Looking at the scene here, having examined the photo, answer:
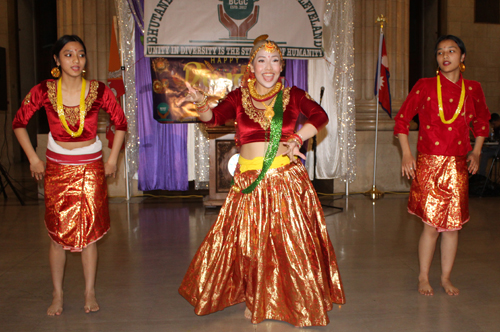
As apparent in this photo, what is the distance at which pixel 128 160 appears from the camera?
6.38 meters

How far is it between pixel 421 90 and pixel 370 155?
4090mm

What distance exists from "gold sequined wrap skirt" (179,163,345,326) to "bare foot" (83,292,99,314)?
58 centimetres

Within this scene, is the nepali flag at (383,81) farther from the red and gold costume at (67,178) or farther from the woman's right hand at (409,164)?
the red and gold costume at (67,178)

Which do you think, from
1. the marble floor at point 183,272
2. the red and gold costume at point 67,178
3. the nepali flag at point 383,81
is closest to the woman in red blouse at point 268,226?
the marble floor at point 183,272

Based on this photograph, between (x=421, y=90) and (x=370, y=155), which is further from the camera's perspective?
(x=370, y=155)

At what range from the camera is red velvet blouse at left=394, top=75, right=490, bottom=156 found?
2.77 metres

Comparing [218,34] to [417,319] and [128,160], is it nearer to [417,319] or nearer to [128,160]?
[128,160]

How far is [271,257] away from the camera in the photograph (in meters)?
2.38

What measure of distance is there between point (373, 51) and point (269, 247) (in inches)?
216

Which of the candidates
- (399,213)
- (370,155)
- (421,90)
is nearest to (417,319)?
(421,90)

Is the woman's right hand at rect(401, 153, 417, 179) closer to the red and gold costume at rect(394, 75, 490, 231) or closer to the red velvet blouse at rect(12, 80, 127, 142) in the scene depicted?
the red and gold costume at rect(394, 75, 490, 231)

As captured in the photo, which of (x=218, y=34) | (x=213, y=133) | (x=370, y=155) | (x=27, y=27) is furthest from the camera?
(x=27, y=27)

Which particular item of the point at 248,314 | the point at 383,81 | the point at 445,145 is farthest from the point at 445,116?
the point at 383,81

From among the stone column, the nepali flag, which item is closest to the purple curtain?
the stone column
